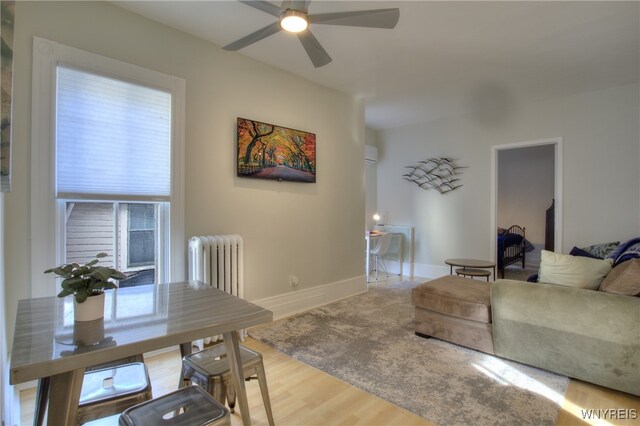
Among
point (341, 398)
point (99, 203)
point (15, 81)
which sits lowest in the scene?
point (341, 398)

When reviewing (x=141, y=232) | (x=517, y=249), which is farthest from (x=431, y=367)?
(x=517, y=249)

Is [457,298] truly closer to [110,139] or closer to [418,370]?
[418,370]

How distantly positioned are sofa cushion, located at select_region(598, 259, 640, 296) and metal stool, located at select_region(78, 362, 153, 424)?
8.79 ft

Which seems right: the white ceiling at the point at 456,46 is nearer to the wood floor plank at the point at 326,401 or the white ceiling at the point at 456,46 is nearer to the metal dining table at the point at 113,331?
the metal dining table at the point at 113,331

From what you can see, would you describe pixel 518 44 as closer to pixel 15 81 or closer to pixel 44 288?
pixel 15 81

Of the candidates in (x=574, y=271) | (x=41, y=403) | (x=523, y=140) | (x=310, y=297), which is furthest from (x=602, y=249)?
(x=41, y=403)

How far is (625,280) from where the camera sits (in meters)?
2.01

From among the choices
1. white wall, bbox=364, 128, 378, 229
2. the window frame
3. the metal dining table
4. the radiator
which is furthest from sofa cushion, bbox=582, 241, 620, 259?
the window frame

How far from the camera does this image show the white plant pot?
1131 millimetres

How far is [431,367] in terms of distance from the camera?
7.86ft

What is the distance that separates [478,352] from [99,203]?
3211mm

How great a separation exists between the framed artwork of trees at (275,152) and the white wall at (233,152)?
0.30 ft

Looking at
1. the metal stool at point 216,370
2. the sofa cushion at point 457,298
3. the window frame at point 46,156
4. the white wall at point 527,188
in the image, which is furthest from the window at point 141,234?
the white wall at point 527,188

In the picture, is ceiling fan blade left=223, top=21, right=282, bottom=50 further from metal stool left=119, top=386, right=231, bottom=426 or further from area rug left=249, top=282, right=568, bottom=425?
area rug left=249, top=282, right=568, bottom=425
